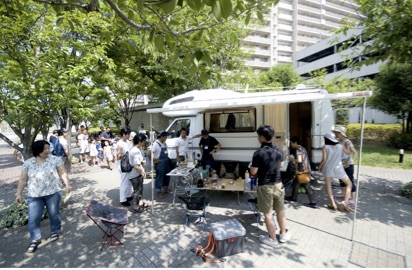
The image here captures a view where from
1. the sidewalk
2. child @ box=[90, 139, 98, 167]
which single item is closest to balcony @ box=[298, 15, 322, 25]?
child @ box=[90, 139, 98, 167]

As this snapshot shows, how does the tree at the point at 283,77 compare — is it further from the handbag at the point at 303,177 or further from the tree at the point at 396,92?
Result: the handbag at the point at 303,177

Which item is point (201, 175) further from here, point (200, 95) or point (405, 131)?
point (405, 131)

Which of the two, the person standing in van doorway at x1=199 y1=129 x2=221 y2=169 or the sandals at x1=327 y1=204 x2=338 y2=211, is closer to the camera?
the sandals at x1=327 y1=204 x2=338 y2=211

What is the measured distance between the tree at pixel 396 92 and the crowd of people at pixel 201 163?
10435 mm

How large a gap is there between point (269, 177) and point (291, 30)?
5447 cm

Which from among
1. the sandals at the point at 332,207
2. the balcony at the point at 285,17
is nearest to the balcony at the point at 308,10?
the balcony at the point at 285,17

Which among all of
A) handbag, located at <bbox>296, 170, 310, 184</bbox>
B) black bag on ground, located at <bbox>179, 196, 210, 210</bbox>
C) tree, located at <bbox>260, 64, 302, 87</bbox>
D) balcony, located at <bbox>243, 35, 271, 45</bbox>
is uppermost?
balcony, located at <bbox>243, 35, 271, 45</bbox>

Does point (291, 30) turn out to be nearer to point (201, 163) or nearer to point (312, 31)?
point (312, 31)

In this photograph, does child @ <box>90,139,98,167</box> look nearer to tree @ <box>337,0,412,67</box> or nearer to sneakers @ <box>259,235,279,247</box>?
sneakers @ <box>259,235,279,247</box>

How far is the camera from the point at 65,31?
201 inches

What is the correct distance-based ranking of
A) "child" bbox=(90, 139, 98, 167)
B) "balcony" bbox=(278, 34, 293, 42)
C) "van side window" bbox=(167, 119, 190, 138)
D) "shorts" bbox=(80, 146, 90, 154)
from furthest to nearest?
"balcony" bbox=(278, 34, 293, 42), "shorts" bbox=(80, 146, 90, 154), "child" bbox=(90, 139, 98, 167), "van side window" bbox=(167, 119, 190, 138)

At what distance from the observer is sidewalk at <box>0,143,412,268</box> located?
314 cm

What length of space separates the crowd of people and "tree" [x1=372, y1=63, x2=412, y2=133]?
34.2 feet

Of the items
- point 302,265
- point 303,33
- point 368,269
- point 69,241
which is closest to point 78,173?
point 69,241
